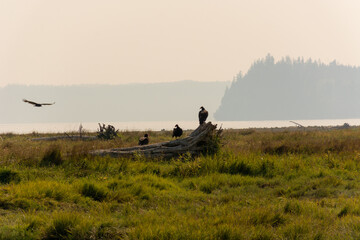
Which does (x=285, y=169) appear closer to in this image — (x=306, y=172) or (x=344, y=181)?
(x=306, y=172)

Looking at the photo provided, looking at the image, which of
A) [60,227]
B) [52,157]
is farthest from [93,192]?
[52,157]

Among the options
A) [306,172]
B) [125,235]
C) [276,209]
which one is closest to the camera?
[125,235]

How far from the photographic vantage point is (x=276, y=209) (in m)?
8.02

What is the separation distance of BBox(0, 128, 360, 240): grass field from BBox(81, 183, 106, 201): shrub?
3 cm

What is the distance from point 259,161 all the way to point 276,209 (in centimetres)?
562

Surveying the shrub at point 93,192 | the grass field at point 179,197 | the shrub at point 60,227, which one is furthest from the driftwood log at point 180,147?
the shrub at point 60,227

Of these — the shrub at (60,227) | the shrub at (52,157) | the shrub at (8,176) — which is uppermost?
the shrub at (52,157)

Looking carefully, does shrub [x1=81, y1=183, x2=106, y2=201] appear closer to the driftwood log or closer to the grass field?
the grass field

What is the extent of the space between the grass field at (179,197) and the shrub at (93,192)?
0.08ft

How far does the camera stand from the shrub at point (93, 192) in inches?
370

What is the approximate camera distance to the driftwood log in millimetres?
14891

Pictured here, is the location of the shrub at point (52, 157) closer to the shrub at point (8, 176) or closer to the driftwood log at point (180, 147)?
the driftwood log at point (180, 147)

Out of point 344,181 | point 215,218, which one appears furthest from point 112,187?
point 344,181

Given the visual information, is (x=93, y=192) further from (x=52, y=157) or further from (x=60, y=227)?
(x=52, y=157)
